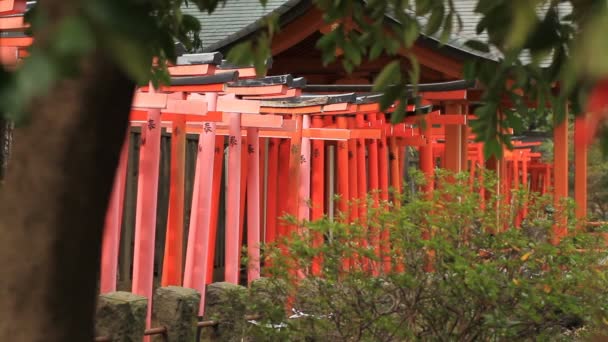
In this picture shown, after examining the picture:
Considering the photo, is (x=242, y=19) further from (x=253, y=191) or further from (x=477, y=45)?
(x=477, y=45)

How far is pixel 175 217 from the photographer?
7.88 m

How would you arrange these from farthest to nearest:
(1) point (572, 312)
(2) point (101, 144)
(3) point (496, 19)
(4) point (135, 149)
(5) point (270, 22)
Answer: (4) point (135, 149)
(1) point (572, 312)
(5) point (270, 22)
(3) point (496, 19)
(2) point (101, 144)

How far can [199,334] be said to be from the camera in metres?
7.55

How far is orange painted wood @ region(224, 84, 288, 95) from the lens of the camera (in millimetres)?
8445

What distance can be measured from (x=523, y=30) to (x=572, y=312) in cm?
468

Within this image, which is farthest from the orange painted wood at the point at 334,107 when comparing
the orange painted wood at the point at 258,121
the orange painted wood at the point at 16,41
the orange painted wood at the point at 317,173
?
the orange painted wood at the point at 16,41

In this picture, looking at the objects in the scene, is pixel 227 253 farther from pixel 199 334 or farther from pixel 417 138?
pixel 417 138

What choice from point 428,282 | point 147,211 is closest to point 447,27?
point 428,282

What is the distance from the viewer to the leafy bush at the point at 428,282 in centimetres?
599

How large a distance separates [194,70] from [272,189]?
3.17 metres

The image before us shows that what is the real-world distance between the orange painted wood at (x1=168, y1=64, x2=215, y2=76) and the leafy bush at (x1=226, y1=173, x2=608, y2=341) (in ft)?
5.49

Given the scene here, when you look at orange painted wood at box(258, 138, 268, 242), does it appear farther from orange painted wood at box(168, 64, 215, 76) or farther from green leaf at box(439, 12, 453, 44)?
green leaf at box(439, 12, 453, 44)

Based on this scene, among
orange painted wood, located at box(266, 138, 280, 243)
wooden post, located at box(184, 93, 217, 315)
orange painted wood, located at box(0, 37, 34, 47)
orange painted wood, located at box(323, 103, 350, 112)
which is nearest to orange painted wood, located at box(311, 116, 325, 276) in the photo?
orange painted wood, located at box(266, 138, 280, 243)

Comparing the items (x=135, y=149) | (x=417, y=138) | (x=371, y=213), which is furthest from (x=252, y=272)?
(x=417, y=138)
